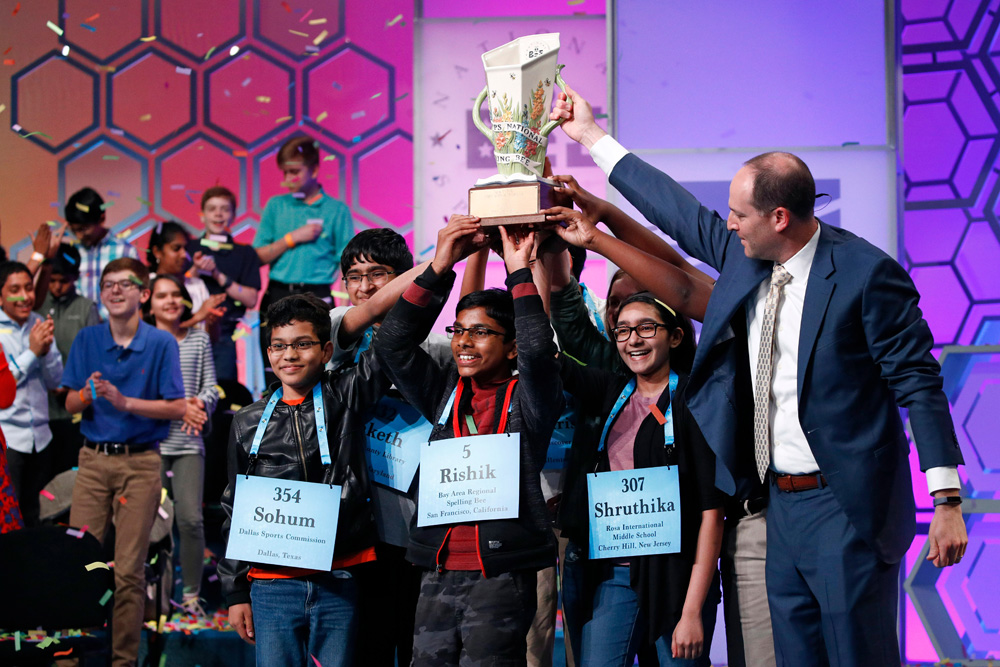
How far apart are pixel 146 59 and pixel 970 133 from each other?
517cm

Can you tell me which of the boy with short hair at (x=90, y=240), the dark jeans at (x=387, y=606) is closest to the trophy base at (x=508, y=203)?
the dark jeans at (x=387, y=606)

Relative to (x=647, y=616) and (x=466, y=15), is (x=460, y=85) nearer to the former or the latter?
(x=466, y=15)

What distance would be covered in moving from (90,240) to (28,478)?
154 cm

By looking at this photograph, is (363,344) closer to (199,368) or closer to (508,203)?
Result: (508,203)

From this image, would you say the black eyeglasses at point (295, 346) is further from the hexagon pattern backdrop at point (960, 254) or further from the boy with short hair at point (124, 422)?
the hexagon pattern backdrop at point (960, 254)

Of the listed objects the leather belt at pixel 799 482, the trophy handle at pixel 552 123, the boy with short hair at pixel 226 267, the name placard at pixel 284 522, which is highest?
the boy with short hair at pixel 226 267

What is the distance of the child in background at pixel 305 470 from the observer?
2.28 meters

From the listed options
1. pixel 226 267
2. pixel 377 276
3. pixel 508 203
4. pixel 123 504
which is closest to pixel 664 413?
pixel 508 203

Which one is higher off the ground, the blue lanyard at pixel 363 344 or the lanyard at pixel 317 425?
the blue lanyard at pixel 363 344

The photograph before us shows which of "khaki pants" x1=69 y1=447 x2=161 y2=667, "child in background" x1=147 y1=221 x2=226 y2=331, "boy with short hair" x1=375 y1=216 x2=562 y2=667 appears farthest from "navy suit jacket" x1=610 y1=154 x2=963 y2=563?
"child in background" x1=147 y1=221 x2=226 y2=331

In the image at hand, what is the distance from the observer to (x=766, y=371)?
79.6 inches

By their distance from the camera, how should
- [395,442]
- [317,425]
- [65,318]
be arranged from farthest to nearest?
1. [65,318]
2. [395,442]
3. [317,425]

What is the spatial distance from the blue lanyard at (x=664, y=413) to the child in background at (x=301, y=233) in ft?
9.19

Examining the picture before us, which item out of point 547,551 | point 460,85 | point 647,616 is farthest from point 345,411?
point 460,85
